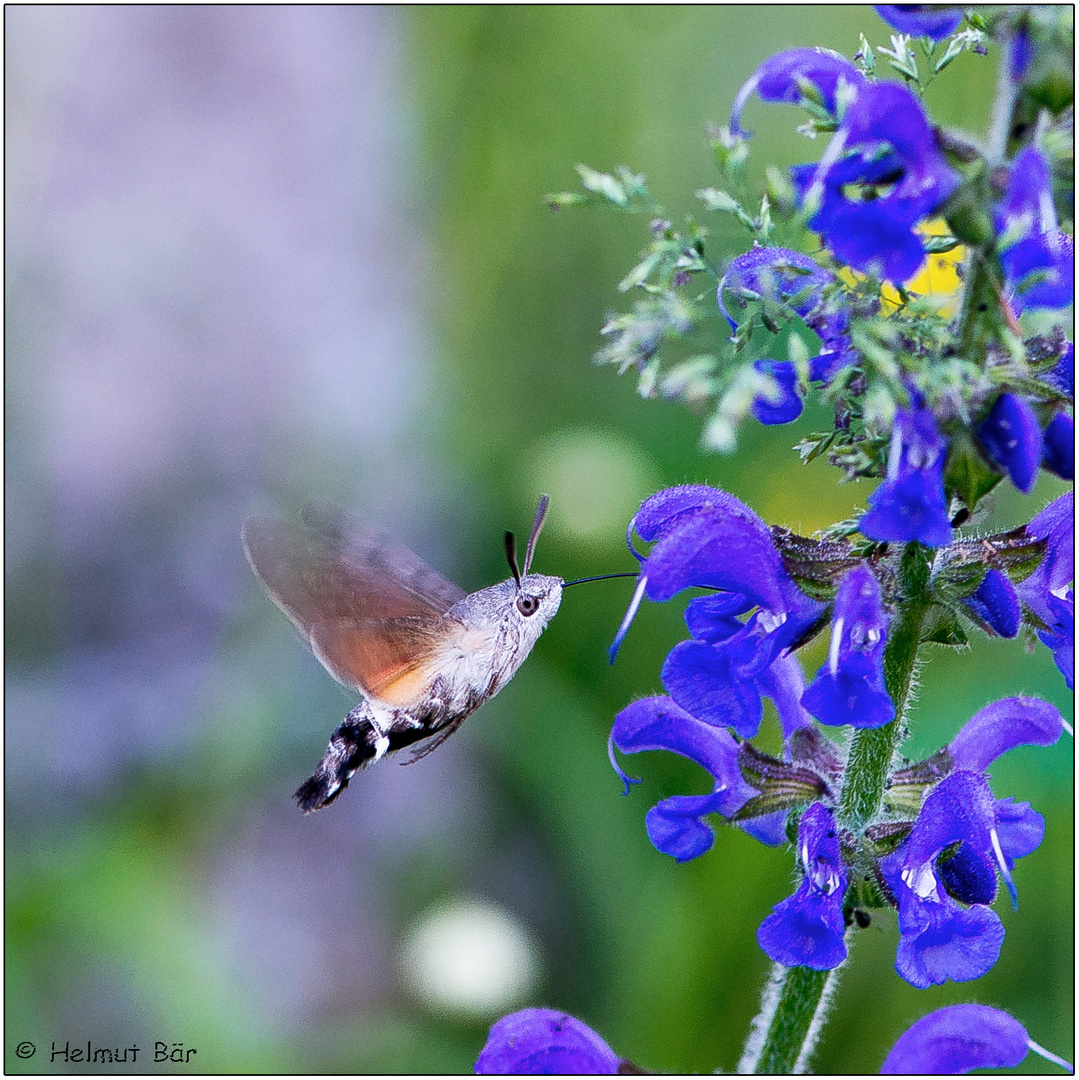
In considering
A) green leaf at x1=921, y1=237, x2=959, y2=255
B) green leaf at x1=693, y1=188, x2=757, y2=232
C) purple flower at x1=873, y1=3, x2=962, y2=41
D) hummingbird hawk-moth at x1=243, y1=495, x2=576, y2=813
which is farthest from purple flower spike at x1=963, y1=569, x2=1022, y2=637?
hummingbird hawk-moth at x1=243, y1=495, x2=576, y2=813

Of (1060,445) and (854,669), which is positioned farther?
(854,669)

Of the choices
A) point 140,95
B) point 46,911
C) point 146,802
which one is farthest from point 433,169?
point 46,911

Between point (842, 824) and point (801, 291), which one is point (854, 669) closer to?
point (842, 824)

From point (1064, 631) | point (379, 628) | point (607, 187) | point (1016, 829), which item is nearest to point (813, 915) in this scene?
point (1016, 829)

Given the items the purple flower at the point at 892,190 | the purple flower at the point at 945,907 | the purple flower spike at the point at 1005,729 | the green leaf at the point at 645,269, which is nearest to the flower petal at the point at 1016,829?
the purple flower spike at the point at 1005,729

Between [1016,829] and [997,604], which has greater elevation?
[997,604]

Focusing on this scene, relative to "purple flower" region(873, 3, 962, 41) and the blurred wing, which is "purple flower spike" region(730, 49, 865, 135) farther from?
the blurred wing

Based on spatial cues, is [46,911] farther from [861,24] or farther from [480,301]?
[861,24]
